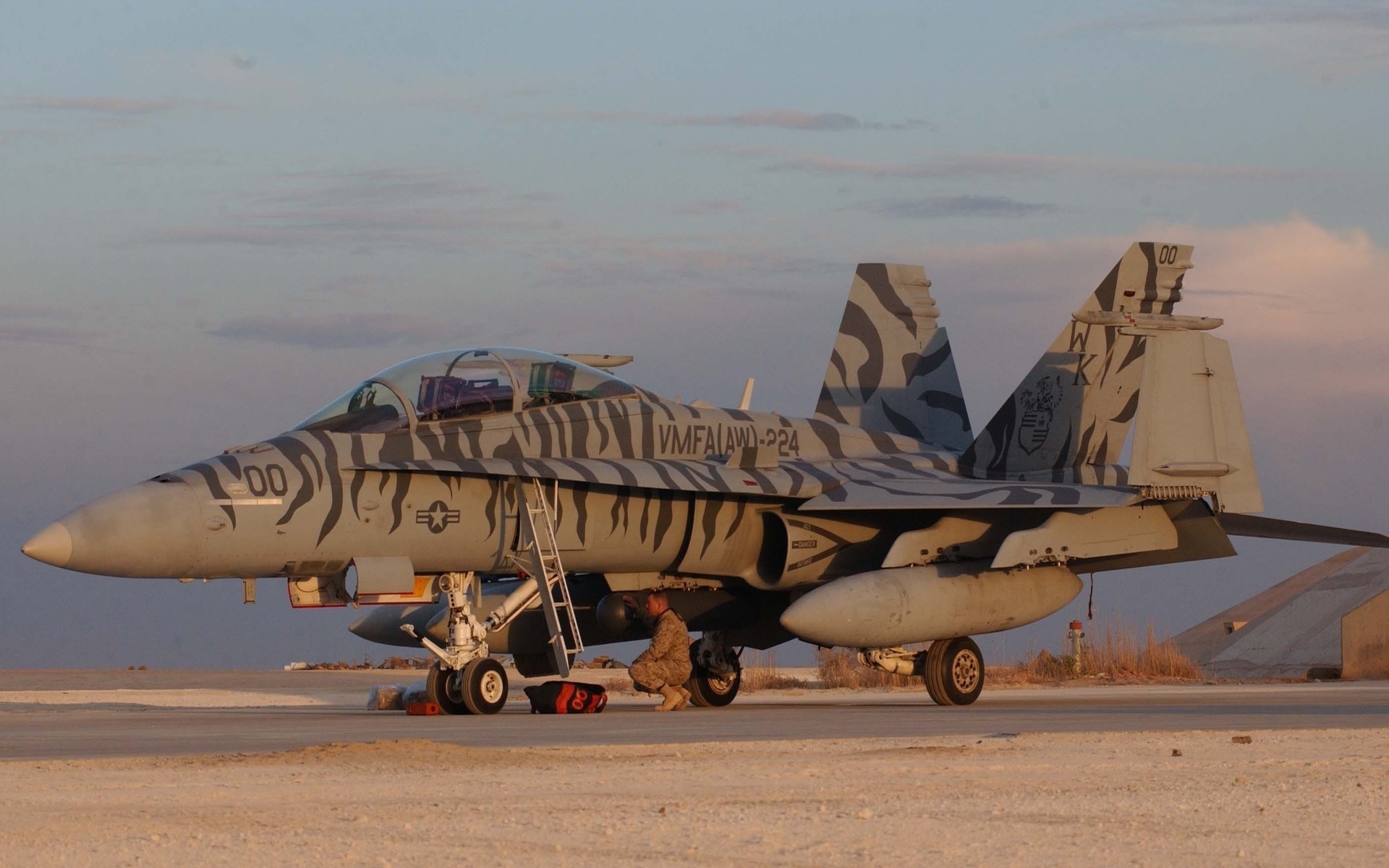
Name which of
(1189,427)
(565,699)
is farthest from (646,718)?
(1189,427)

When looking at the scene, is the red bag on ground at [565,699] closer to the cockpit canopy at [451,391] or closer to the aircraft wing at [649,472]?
the aircraft wing at [649,472]

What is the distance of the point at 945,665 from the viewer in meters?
16.4

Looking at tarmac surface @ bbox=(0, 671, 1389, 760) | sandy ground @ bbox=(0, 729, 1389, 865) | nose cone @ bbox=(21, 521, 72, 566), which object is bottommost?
tarmac surface @ bbox=(0, 671, 1389, 760)

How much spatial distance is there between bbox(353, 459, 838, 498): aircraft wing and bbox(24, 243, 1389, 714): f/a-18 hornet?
3 centimetres

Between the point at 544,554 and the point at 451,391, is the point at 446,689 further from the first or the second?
the point at 451,391

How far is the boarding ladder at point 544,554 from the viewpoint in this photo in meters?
14.8

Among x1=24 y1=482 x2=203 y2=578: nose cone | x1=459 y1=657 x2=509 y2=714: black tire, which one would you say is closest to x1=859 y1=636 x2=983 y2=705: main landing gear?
x1=459 y1=657 x2=509 y2=714: black tire

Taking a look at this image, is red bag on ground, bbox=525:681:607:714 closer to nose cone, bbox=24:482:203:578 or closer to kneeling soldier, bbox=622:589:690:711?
kneeling soldier, bbox=622:589:690:711

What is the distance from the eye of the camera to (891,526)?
1717 cm

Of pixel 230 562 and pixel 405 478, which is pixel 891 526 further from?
pixel 230 562

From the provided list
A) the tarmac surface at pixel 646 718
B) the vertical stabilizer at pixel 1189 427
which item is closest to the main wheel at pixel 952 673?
the tarmac surface at pixel 646 718

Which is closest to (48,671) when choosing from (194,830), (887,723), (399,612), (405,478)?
(399,612)

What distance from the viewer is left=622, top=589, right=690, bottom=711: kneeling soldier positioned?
49.7ft

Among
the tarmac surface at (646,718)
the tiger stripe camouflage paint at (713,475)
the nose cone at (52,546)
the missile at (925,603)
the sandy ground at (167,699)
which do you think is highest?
→ the tiger stripe camouflage paint at (713,475)
